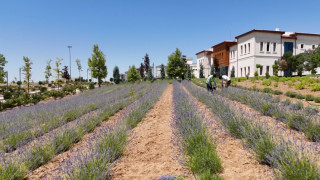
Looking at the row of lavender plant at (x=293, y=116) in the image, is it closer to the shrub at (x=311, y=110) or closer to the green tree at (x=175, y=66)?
the shrub at (x=311, y=110)

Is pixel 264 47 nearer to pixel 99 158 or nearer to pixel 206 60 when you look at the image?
pixel 206 60

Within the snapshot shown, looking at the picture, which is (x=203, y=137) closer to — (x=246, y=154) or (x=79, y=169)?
(x=246, y=154)

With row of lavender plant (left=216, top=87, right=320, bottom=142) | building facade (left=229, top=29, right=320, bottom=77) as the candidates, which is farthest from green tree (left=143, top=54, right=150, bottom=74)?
row of lavender plant (left=216, top=87, right=320, bottom=142)

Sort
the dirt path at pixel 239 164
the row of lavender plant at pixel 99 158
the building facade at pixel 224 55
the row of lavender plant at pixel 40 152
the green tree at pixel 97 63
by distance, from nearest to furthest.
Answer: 1. the row of lavender plant at pixel 99 158
2. the dirt path at pixel 239 164
3. the row of lavender plant at pixel 40 152
4. the green tree at pixel 97 63
5. the building facade at pixel 224 55

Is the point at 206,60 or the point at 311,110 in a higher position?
the point at 206,60

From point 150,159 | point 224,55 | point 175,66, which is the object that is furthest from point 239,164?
point 224,55

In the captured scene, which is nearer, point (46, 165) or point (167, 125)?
point (46, 165)

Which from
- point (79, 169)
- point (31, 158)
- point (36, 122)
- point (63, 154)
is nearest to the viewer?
point (79, 169)

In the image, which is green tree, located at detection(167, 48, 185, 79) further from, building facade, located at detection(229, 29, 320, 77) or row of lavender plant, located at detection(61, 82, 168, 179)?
row of lavender plant, located at detection(61, 82, 168, 179)

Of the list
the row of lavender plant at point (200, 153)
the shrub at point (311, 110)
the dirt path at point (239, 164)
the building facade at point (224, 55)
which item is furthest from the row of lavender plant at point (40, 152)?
the building facade at point (224, 55)

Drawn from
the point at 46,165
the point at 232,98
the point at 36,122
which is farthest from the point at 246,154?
the point at 232,98

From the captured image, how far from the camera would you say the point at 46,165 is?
349cm

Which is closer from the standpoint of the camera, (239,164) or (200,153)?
(200,153)

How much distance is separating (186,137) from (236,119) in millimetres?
1444
